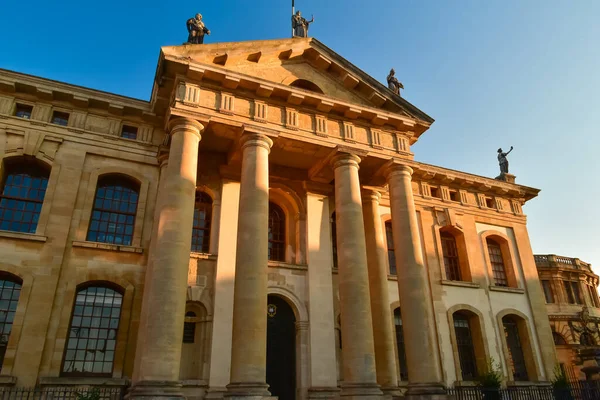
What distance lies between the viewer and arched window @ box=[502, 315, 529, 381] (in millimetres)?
21698

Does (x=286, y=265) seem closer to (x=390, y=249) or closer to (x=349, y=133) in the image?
(x=349, y=133)

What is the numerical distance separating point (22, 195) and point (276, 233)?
966 centimetres

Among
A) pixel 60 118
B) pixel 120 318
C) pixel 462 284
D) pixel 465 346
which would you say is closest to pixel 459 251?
pixel 462 284

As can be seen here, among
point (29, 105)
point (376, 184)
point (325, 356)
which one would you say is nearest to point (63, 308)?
point (29, 105)

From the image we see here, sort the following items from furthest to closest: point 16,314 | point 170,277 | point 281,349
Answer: point 281,349 → point 16,314 → point 170,277

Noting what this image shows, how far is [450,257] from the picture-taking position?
76.1ft

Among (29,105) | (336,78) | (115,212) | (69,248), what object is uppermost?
(336,78)

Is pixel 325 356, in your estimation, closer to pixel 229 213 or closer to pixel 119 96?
pixel 229 213

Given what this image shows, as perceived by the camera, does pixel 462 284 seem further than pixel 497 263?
No

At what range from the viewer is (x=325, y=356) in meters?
17.0

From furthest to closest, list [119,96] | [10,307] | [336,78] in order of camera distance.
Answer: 1. [336,78]
2. [119,96]
3. [10,307]

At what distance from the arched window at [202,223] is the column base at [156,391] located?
6.46 m

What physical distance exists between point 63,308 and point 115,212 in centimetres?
387

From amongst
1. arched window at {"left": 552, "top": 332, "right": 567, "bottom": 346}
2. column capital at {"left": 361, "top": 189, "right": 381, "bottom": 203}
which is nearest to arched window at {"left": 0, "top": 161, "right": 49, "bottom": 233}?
column capital at {"left": 361, "top": 189, "right": 381, "bottom": 203}
